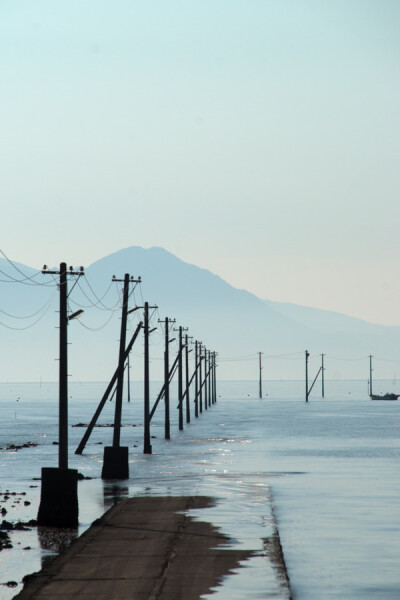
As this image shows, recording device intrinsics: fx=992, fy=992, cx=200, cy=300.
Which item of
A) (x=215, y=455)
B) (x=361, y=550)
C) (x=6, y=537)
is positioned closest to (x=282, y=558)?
(x=361, y=550)

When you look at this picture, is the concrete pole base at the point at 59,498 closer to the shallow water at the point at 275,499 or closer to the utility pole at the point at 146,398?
the shallow water at the point at 275,499

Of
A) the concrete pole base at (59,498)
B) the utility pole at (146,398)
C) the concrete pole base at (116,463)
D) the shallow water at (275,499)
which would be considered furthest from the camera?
the utility pole at (146,398)

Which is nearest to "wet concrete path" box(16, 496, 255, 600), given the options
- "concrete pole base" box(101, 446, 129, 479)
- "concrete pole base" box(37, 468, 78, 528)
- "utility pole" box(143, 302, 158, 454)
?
"concrete pole base" box(37, 468, 78, 528)

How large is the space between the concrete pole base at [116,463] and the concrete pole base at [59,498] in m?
13.5

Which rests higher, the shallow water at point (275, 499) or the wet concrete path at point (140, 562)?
the wet concrete path at point (140, 562)

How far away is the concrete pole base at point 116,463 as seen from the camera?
1490 inches

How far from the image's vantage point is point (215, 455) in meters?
54.0

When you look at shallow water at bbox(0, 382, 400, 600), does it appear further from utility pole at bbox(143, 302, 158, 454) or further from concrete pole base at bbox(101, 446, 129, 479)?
utility pole at bbox(143, 302, 158, 454)

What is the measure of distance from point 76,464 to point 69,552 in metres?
28.6

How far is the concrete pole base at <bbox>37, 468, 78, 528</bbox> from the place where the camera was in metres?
23.9

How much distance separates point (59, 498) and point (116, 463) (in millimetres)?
13919

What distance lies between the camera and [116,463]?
38.0 m

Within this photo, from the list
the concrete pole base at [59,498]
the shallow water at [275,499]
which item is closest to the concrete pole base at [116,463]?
the shallow water at [275,499]

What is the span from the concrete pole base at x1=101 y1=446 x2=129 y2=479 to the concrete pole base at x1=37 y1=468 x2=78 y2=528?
44.3 ft
